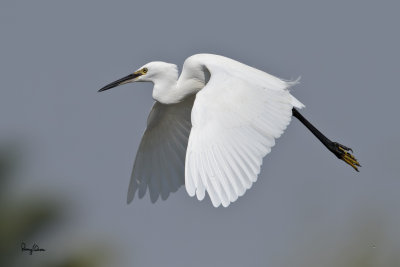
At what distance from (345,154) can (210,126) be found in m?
3.32

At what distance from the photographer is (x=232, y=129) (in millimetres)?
7195

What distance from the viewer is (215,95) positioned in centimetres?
760

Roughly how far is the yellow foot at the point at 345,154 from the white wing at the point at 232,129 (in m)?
1.91

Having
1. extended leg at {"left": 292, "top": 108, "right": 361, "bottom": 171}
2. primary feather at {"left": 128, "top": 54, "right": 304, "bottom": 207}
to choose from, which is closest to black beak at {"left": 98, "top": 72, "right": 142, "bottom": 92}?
primary feather at {"left": 128, "top": 54, "right": 304, "bottom": 207}

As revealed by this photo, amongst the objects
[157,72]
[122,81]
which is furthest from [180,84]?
[122,81]

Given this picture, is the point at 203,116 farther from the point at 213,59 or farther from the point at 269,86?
the point at 213,59

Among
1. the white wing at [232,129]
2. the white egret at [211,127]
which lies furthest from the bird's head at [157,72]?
the white wing at [232,129]

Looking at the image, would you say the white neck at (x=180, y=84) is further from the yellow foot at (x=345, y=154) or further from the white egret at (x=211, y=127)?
the yellow foot at (x=345, y=154)

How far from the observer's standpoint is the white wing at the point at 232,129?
6.55 m

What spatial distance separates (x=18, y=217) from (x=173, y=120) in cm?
300

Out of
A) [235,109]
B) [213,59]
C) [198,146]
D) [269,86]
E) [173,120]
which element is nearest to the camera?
[198,146]

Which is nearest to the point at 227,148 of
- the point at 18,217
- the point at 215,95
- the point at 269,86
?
the point at 215,95

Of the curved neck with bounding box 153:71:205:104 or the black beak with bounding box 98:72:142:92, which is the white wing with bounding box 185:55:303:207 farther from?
the black beak with bounding box 98:72:142:92

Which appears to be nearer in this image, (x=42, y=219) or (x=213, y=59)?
(x=42, y=219)
